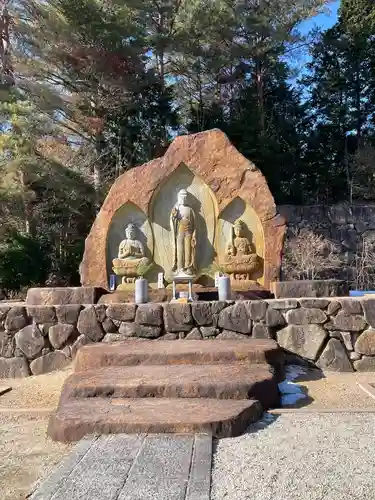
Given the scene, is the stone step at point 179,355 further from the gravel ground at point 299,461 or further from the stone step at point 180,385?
the gravel ground at point 299,461

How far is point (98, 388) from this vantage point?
403cm

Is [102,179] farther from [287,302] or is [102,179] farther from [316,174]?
[287,302]

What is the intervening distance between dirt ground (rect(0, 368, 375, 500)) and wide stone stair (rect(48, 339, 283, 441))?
0.22 metres

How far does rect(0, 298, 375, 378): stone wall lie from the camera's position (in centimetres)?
575

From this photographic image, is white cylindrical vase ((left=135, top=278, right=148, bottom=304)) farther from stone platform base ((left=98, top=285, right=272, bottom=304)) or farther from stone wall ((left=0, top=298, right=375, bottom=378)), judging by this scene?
stone platform base ((left=98, top=285, right=272, bottom=304))

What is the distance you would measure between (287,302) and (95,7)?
11.9 metres

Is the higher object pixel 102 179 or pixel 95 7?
pixel 95 7

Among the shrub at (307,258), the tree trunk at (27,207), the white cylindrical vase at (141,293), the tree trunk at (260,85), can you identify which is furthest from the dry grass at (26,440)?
the tree trunk at (260,85)

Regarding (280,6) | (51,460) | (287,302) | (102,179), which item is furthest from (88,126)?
(51,460)

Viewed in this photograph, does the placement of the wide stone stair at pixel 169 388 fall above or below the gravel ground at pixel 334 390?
above

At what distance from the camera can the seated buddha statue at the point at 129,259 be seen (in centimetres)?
780

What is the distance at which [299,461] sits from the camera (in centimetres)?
282

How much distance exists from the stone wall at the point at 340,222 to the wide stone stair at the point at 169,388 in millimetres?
11291

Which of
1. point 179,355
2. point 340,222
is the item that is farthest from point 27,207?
point 179,355
